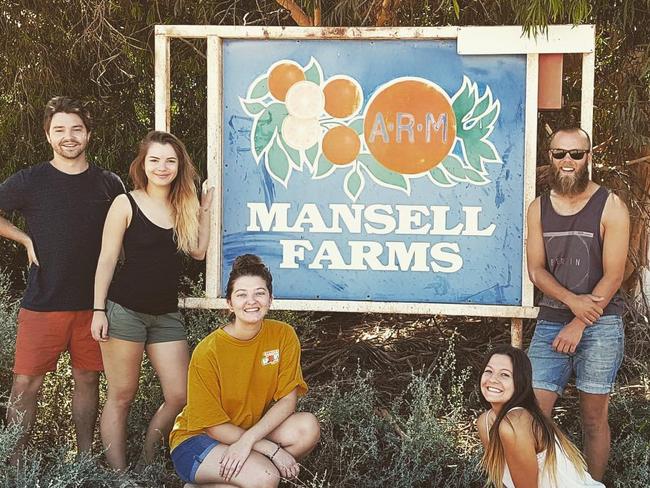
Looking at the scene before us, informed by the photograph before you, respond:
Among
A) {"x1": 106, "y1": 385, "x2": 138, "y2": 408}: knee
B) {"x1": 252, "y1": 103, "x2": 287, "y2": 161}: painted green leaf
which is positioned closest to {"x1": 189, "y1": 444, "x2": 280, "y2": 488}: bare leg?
{"x1": 106, "y1": 385, "x2": 138, "y2": 408}: knee

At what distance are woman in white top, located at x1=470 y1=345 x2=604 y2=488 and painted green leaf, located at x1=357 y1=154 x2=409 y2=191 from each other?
4.70 feet

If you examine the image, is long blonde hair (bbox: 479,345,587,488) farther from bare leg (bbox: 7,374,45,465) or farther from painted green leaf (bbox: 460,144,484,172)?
bare leg (bbox: 7,374,45,465)

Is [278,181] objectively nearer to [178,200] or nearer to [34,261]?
[178,200]

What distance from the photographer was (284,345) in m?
3.83

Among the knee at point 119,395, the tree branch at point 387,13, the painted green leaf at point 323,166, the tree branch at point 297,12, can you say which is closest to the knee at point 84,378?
the knee at point 119,395

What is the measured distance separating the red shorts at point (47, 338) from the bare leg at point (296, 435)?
1.02m

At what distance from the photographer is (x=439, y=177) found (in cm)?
462

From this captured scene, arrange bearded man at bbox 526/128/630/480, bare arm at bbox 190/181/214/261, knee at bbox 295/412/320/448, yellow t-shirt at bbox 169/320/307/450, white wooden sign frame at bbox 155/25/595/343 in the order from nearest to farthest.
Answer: yellow t-shirt at bbox 169/320/307/450 < knee at bbox 295/412/320/448 < bearded man at bbox 526/128/630/480 < bare arm at bbox 190/181/214/261 < white wooden sign frame at bbox 155/25/595/343

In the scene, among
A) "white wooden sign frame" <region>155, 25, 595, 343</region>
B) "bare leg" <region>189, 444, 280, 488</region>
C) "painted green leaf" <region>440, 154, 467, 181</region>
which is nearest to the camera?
"bare leg" <region>189, 444, 280, 488</region>

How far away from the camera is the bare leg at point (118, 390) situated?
4023mm

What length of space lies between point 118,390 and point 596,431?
218cm

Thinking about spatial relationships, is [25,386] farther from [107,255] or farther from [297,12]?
[297,12]

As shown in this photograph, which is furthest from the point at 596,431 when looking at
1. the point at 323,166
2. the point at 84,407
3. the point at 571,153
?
the point at 84,407

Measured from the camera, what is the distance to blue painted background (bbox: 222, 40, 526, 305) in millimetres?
4586
